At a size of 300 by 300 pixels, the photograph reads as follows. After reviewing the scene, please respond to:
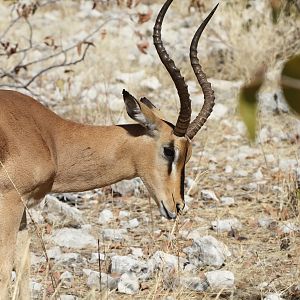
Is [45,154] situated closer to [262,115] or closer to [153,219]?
[153,219]

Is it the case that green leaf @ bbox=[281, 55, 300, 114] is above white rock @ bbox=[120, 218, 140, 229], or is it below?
above

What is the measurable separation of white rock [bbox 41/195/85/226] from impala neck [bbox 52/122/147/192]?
107cm

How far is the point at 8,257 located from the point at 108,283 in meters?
0.68

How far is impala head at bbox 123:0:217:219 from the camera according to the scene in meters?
4.57

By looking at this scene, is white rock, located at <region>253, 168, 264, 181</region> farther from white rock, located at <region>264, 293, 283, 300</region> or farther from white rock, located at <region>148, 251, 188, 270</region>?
white rock, located at <region>264, 293, 283, 300</region>

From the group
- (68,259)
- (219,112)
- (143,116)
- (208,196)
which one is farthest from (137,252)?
(219,112)

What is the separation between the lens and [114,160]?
4.66m

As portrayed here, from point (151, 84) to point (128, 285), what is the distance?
17.7 ft

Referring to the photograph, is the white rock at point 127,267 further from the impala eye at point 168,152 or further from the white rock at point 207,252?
the impala eye at point 168,152

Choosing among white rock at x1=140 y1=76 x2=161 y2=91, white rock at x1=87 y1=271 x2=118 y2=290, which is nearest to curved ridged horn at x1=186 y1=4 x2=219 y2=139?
white rock at x1=87 y1=271 x2=118 y2=290

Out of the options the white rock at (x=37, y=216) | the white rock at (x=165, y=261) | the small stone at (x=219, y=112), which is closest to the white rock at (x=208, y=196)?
the white rock at (x=37, y=216)

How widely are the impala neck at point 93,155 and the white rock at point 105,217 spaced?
3.83ft

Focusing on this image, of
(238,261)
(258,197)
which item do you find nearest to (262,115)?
(258,197)

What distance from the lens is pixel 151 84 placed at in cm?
966
